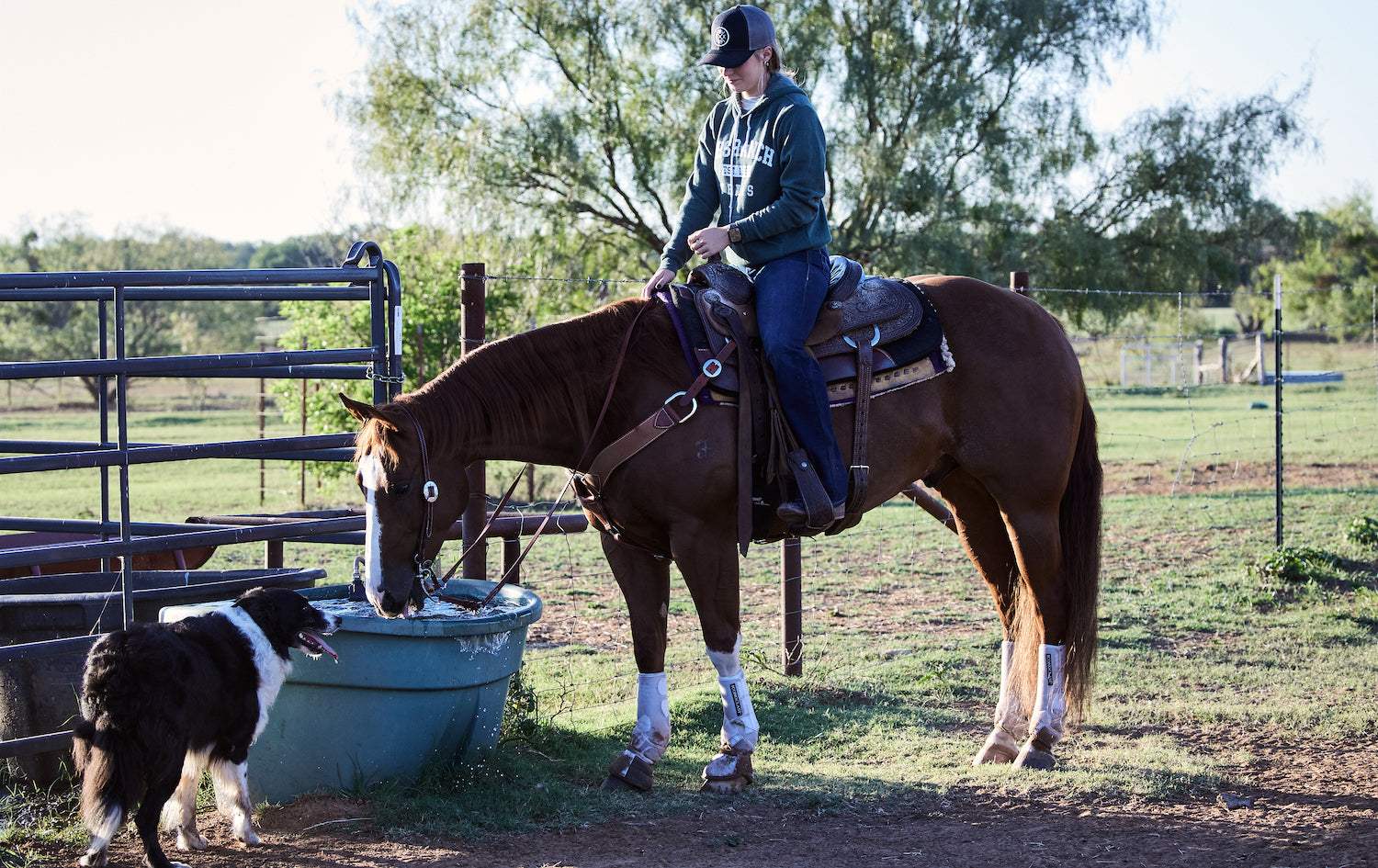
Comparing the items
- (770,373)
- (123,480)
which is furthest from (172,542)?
(770,373)

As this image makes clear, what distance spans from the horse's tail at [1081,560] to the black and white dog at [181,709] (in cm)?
309

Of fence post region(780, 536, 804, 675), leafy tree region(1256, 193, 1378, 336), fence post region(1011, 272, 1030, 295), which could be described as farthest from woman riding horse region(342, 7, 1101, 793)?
leafy tree region(1256, 193, 1378, 336)

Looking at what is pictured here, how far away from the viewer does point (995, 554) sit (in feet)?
18.6

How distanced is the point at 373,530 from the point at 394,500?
0.13 metres

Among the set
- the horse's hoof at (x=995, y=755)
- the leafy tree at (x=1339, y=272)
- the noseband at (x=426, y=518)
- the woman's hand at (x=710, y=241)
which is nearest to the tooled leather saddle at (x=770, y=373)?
the woman's hand at (x=710, y=241)

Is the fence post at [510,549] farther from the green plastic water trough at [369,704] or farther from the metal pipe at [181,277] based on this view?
the metal pipe at [181,277]

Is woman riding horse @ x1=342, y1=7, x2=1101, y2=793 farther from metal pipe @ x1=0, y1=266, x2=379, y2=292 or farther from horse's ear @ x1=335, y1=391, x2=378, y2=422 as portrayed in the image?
metal pipe @ x1=0, y1=266, x2=379, y2=292

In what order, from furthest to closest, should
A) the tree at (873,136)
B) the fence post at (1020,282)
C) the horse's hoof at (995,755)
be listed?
the tree at (873,136), the fence post at (1020,282), the horse's hoof at (995,755)

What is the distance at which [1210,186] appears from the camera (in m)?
18.9

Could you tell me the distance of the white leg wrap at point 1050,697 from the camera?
17.0ft

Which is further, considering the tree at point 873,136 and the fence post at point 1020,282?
the tree at point 873,136

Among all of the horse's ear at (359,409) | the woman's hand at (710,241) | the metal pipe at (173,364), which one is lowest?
the horse's ear at (359,409)

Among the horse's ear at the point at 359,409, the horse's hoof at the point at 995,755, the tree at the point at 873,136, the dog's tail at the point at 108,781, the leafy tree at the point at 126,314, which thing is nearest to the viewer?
the dog's tail at the point at 108,781

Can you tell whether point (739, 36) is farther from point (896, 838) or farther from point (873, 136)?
point (873, 136)
